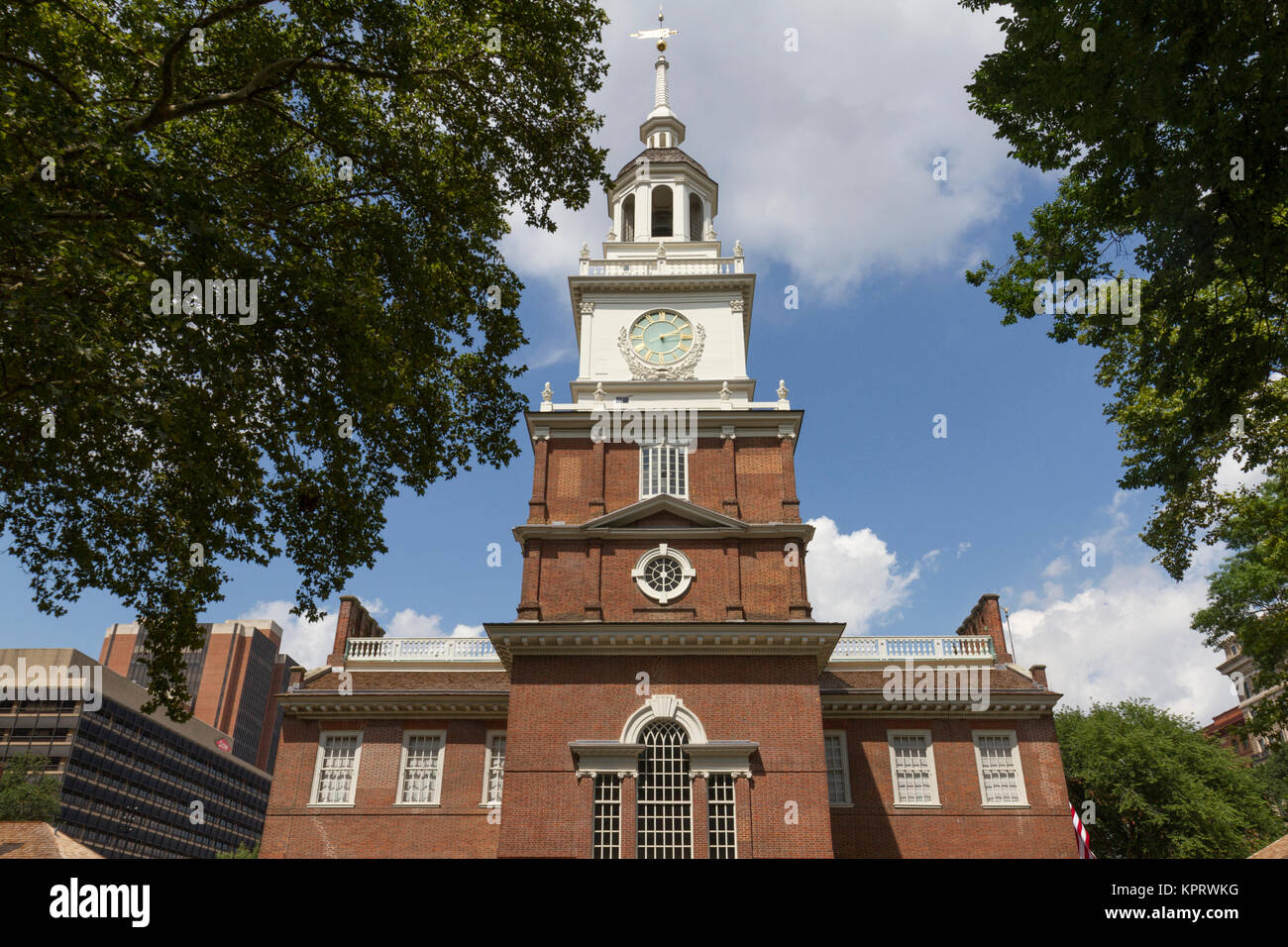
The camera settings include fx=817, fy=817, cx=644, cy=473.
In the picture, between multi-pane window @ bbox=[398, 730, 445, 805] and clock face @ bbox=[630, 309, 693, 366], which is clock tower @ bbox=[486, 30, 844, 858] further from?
multi-pane window @ bbox=[398, 730, 445, 805]

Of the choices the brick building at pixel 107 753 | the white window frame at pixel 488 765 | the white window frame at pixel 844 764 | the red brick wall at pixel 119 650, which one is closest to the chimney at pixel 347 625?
the white window frame at pixel 488 765

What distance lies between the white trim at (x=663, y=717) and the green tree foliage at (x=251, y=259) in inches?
368

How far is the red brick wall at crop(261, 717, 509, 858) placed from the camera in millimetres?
27297

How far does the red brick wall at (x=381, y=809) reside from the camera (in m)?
27.3

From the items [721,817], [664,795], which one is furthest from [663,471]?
[721,817]

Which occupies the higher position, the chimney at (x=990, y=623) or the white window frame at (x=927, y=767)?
the chimney at (x=990, y=623)

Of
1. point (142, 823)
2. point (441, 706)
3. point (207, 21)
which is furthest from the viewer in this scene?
point (142, 823)

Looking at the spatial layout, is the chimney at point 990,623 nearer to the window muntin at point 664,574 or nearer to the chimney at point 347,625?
the window muntin at point 664,574

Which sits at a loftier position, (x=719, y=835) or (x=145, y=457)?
(x=145, y=457)

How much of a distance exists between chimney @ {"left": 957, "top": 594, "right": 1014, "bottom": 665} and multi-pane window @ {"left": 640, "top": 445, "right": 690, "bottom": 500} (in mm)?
13641

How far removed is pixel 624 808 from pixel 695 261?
784 inches
